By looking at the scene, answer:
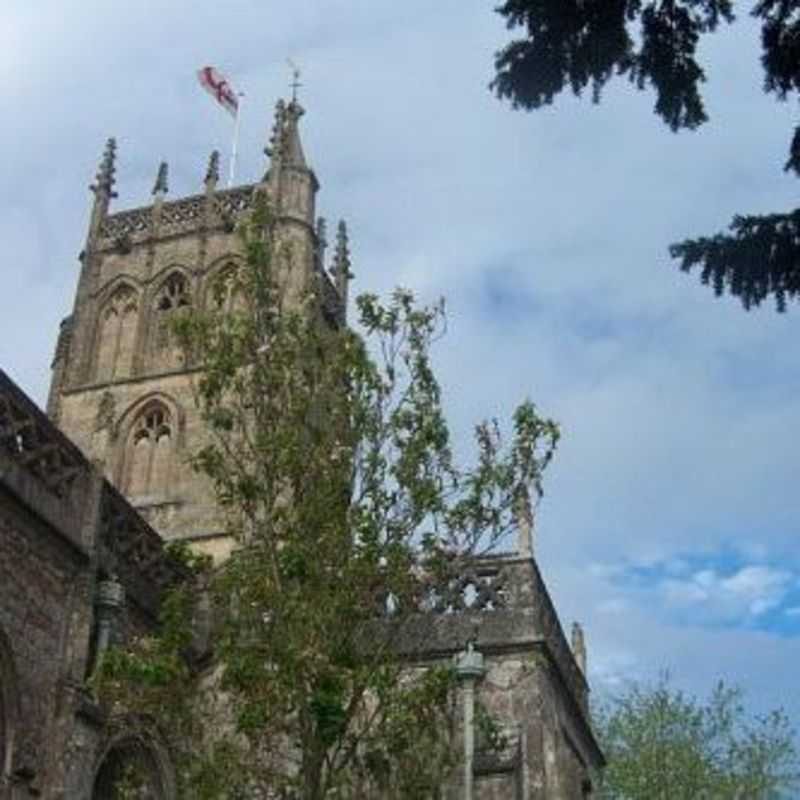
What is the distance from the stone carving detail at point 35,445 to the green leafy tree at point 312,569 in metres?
3.67

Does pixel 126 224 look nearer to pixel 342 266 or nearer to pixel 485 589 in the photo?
pixel 342 266

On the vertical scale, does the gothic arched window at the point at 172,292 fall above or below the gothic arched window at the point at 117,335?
above

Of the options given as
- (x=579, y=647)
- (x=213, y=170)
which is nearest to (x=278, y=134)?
(x=213, y=170)

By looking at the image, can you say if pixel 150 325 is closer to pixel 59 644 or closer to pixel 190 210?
pixel 190 210

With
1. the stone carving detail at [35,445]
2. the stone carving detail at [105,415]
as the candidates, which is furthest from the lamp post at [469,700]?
the stone carving detail at [105,415]

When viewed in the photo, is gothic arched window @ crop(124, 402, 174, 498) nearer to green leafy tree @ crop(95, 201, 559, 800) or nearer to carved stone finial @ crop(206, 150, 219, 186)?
carved stone finial @ crop(206, 150, 219, 186)

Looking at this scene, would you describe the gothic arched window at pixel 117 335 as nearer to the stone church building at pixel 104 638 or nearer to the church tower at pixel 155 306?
the church tower at pixel 155 306

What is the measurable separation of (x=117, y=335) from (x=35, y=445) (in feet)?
70.5

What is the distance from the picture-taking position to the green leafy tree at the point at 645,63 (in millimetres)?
5957

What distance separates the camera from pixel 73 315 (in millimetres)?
36000

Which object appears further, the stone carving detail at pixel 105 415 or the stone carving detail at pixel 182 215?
the stone carving detail at pixel 182 215

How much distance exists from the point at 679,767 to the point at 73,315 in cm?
1839

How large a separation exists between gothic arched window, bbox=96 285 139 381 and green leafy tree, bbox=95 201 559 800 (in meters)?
24.2

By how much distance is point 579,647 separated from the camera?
67.6 feet
